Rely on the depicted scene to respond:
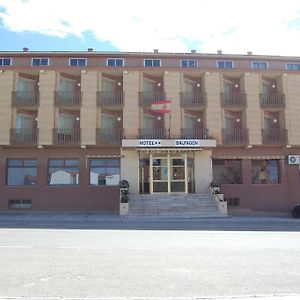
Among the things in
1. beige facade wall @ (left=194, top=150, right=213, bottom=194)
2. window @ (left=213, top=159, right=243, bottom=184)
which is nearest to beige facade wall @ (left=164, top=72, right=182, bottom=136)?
beige facade wall @ (left=194, top=150, right=213, bottom=194)

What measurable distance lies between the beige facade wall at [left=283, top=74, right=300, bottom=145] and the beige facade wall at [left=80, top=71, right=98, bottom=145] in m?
13.9

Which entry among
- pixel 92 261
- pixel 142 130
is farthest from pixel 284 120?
pixel 92 261

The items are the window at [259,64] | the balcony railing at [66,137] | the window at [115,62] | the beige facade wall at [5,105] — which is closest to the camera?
the beige facade wall at [5,105]

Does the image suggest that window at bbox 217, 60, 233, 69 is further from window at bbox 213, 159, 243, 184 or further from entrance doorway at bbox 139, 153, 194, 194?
entrance doorway at bbox 139, 153, 194, 194

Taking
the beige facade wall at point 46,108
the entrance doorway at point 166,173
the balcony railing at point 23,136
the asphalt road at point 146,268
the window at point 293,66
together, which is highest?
the window at point 293,66

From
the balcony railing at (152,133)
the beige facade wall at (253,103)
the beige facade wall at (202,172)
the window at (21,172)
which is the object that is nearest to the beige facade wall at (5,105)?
the window at (21,172)

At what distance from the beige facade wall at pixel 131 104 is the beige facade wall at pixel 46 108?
5.05 meters

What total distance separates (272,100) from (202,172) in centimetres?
760

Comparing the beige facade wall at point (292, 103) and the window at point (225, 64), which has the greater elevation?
the window at point (225, 64)

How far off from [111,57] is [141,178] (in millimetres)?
9215

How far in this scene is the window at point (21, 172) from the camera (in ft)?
94.7

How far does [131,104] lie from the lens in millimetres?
29359

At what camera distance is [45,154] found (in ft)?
95.2

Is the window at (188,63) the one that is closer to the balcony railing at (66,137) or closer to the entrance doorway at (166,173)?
the entrance doorway at (166,173)
